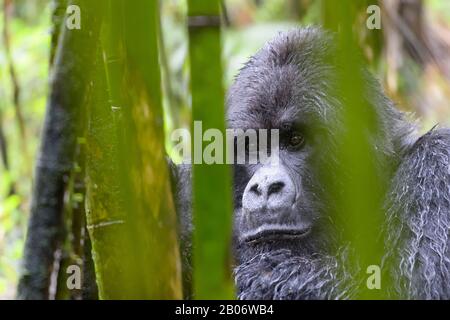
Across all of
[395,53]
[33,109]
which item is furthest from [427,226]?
[33,109]

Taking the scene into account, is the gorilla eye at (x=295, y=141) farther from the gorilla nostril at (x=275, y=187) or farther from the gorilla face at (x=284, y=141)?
the gorilla nostril at (x=275, y=187)

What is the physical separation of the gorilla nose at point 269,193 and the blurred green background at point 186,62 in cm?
113

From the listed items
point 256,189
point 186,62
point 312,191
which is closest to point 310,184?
point 312,191

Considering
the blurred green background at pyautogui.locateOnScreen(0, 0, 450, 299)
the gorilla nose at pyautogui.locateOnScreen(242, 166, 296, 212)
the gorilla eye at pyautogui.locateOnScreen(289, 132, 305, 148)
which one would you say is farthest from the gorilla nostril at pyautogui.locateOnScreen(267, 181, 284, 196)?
the blurred green background at pyautogui.locateOnScreen(0, 0, 450, 299)

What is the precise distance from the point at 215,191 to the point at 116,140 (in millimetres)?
277

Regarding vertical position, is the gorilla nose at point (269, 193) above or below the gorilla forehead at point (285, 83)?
below

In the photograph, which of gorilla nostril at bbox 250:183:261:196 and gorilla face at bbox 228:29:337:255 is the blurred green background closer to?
gorilla face at bbox 228:29:337:255

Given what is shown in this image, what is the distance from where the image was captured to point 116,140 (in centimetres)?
159

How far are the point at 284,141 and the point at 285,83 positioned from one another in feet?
0.82

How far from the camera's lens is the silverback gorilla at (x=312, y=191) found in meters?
2.73

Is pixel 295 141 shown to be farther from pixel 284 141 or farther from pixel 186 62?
pixel 186 62

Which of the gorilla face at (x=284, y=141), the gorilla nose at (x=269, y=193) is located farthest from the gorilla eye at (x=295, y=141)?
the gorilla nose at (x=269, y=193)
